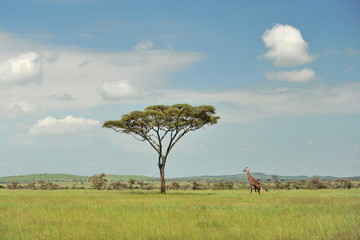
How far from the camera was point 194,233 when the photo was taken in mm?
13562

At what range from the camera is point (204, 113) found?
44969mm

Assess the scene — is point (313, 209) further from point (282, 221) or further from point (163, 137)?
point (163, 137)

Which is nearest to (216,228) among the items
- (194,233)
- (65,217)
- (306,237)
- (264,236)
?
(194,233)

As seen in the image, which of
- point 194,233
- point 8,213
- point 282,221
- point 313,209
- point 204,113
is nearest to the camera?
point 194,233

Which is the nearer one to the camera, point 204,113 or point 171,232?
point 171,232

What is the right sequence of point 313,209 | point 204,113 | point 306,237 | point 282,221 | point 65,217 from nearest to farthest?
point 306,237 → point 282,221 → point 65,217 → point 313,209 → point 204,113

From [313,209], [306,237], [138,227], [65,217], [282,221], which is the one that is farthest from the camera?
[313,209]

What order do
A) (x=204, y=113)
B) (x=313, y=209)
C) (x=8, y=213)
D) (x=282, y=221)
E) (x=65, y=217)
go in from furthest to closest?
(x=204, y=113) < (x=313, y=209) < (x=8, y=213) < (x=65, y=217) < (x=282, y=221)

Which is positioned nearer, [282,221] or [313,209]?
[282,221]

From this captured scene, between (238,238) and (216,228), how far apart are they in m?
2.28

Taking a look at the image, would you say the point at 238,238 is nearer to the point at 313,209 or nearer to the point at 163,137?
the point at 313,209

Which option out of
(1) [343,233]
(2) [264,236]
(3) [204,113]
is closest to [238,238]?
(2) [264,236]

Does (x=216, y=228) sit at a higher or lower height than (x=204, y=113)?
lower

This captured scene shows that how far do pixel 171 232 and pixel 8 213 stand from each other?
972 centimetres
